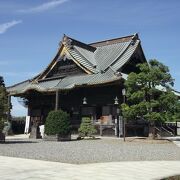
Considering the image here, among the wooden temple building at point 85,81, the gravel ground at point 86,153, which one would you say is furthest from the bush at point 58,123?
the gravel ground at point 86,153

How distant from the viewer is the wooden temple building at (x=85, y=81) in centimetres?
3206

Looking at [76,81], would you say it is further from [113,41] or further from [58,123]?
[113,41]

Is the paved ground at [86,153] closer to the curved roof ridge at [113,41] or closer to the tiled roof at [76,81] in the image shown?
the tiled roof at [76,81]

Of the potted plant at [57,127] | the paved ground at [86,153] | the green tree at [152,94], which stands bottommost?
the paved ground at [86,153]

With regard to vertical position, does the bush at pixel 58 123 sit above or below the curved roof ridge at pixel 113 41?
below

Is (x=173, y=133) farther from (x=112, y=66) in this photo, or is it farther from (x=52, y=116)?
(x=52, y=116)

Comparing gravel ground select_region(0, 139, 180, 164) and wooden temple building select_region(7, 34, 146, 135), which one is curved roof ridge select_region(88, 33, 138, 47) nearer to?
wooden temple building select_region(7, 34, 146, 135)

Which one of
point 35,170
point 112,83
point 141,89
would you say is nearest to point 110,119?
point 112,83

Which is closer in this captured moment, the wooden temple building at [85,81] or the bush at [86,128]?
the bush at [86,128]

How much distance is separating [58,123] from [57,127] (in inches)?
12.0

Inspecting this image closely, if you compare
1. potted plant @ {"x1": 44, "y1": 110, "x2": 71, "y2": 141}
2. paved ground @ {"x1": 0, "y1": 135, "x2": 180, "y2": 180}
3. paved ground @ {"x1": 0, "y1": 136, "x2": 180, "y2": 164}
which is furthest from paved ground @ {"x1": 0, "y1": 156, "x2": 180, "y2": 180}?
potted plant @ {"x1": 44, "y1": 110, "x2": 71, "y2": 141}

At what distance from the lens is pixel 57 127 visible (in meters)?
25.8

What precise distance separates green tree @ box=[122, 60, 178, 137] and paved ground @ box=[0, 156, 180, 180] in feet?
45.7

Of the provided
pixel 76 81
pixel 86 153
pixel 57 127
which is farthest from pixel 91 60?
pixel 86 153
